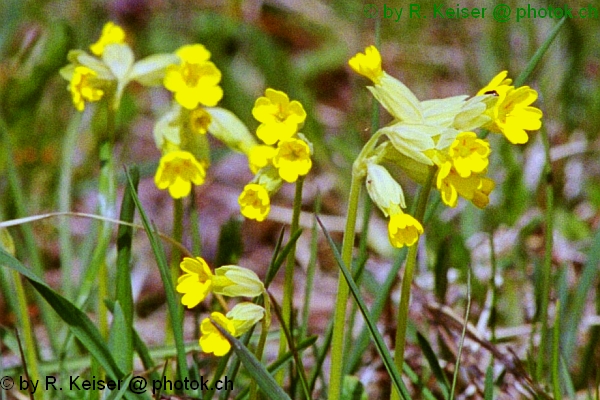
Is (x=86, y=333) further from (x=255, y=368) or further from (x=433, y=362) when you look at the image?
(x=433, y=362)

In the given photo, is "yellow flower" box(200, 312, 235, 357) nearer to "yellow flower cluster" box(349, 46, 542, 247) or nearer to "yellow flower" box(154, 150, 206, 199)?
"yellow flower cluster" box(349, 46, 542, 247)

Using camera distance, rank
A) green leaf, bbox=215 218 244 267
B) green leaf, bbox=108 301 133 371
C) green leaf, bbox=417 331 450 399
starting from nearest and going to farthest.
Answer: green leaf, bbox=108 301 133 371
green leaf, bbox=417 331 450 399
green leaf, bbox=215 218 244 267

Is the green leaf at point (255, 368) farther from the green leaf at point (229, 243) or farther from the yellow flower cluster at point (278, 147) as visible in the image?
the green leaf at point (229, 243)

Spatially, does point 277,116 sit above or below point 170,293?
above

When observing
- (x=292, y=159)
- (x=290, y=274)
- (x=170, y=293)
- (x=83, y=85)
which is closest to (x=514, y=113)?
(x=292, y=159)

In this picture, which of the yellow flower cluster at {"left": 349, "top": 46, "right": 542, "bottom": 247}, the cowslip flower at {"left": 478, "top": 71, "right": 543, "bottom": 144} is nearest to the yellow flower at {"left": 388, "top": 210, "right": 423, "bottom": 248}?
the yellow flower cluster at {"left": 349, "top": 46, "right": 542, "bottom": 247}

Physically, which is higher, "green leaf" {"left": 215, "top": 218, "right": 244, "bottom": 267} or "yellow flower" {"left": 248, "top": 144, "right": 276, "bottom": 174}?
"yellow flower" {"left": 248, "top": 144, "right": 276, "bottom": 174}
